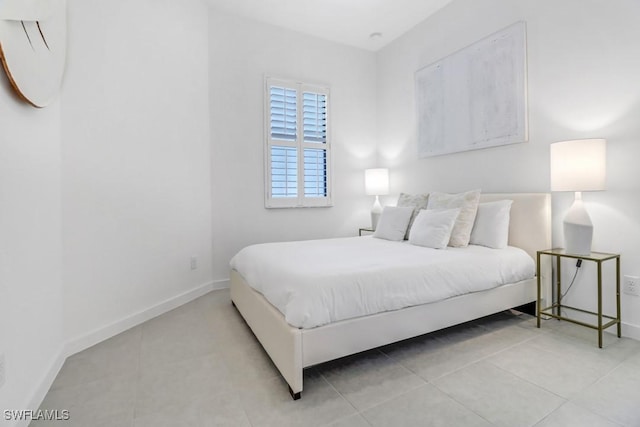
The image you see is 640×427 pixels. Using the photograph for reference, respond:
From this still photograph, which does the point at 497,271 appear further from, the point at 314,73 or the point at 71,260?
the point at 314,73

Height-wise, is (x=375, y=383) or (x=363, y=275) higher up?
(x=363, y=275)

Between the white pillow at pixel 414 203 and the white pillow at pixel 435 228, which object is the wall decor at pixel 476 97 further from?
the white pillow at pixel 435 228

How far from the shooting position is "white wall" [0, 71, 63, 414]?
1.27 meters

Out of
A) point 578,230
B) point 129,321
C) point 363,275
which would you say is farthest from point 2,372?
point 578,230

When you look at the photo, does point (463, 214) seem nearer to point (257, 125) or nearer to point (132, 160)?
point (257, 125)

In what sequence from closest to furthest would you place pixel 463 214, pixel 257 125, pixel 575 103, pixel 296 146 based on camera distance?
pixel 575 103, pixel 463 214, pixel 257 125, pixel 296 146

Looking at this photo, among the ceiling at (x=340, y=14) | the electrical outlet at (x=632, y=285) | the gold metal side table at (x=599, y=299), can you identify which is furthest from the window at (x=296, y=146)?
the electrical outlet at (x=632, y=285)

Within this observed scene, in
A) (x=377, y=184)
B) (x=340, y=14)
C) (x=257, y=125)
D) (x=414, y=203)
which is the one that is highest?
(x=340, y=14)

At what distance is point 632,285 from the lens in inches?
82.0

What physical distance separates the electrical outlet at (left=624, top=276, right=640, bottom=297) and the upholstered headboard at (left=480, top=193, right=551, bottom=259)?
50 cm

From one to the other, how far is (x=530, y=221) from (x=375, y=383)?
74.6 inches

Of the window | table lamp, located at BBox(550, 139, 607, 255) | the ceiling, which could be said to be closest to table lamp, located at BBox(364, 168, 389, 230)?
the window

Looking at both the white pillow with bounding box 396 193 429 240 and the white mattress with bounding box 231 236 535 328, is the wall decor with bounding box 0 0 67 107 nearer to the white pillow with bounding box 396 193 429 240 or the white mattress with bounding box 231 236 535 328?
the white mattress with bounding box 231 236 535 328

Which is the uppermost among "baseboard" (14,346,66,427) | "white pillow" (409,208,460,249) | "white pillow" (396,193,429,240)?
"white pillow" (396,193,429,240)
